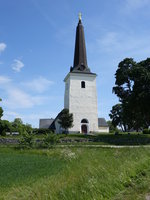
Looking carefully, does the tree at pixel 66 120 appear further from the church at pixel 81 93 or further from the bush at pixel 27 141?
the bush at pixel 27 141

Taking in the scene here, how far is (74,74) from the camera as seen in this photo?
1676 inches

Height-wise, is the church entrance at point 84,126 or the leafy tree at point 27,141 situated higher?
the church entrance at point 84,126

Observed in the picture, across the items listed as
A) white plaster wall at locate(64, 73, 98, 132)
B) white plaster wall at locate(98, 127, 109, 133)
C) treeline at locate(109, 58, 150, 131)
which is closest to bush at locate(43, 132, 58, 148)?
treeline at locate(109, 58, 150, 131)

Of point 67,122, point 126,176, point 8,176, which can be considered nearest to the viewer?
point 126,176

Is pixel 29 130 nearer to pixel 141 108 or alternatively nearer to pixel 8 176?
pixel 8 176

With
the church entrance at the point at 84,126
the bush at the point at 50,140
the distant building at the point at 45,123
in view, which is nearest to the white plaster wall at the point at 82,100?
the church entrance at the point at 84,126

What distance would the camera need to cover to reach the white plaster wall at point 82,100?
4016cm

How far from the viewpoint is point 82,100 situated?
1622 inches

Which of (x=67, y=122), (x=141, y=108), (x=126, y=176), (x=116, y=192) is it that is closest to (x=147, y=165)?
(x=126, y=176)

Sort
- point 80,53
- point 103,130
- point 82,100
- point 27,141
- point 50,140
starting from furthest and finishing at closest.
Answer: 1. point 103,130
2. point 80,53
3. point 82,100
4. point 50,140
5. point 27,141

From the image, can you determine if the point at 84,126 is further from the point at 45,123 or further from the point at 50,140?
the point at 50,140

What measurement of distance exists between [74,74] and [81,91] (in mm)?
3903

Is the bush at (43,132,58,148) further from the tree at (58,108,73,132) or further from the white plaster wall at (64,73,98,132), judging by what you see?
the white plaster wall at (64,73,98,132)

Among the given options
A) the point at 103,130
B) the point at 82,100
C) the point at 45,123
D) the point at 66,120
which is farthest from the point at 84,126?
the point at 45,123
